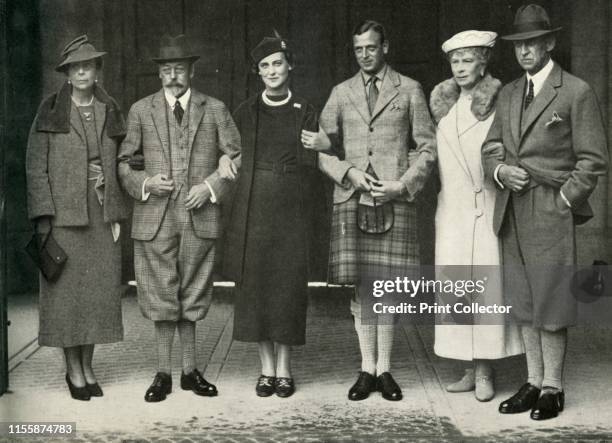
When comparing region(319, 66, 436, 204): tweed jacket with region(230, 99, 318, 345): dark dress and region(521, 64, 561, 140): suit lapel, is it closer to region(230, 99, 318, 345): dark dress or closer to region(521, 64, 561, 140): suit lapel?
region(230, 99, 318, 345): dark dress

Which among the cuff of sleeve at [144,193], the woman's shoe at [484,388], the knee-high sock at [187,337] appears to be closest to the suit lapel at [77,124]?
the cuff of sleeve at [144,193]

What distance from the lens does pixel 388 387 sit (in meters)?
5.38

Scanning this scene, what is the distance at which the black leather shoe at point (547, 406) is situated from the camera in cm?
510

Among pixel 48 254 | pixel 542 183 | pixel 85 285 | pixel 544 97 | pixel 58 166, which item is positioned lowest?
pixel 85 285

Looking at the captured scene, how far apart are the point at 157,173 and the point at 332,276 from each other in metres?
1.16

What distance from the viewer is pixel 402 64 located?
20.0 feet

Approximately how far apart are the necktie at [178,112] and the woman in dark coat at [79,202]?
33 centimetres

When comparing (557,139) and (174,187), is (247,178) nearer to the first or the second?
(174,187)

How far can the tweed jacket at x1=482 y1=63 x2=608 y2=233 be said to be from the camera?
497 centimetres

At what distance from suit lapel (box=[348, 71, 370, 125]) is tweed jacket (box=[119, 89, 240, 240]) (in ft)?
2.38

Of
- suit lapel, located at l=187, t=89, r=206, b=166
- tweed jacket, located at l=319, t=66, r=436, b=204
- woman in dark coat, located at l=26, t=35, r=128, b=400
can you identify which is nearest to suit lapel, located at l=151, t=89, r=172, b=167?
suit lapel, located at l=187, t=89, r=206, b=166

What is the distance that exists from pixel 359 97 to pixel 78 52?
161cm

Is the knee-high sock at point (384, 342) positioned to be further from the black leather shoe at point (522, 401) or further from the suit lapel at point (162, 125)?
the suit lapel at point (162, 125)

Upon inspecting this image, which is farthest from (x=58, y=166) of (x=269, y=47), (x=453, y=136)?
(x=453, y=136)
